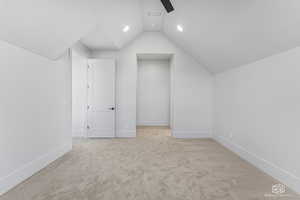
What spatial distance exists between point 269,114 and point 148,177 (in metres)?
2.10

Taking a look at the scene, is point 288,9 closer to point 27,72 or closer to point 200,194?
point 200,194

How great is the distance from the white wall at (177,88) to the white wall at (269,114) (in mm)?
1002

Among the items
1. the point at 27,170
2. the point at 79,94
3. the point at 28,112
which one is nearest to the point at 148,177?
the point at 27,170

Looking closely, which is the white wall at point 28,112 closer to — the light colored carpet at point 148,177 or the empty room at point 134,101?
the empty room at point 134,101

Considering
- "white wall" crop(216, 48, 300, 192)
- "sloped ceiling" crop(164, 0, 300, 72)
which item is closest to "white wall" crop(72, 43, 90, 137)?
"sloped ceiling" crop(164, 0, 300, 72)

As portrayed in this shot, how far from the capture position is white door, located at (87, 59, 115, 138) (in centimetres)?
417

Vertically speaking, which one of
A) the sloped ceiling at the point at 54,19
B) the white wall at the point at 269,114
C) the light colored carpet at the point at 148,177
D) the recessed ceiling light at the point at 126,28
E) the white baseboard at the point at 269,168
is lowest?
the light colored carpet at the point at 148,177

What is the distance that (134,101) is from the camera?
14.4 feet

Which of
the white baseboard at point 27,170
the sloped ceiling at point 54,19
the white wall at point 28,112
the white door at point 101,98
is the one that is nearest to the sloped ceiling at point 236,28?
the sloped ceiling at point 54,19

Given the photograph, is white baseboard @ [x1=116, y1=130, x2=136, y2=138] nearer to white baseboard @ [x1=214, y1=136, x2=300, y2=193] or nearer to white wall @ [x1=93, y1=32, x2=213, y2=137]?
white wall @ [x1=93, y1=32, x2=213, y2=137]

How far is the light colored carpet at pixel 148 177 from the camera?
1.73 m

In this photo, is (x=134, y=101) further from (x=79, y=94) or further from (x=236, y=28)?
(x=236, y=28)

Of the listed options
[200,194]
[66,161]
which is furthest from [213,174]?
[66,161]

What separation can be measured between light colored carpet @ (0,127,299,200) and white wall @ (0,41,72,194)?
→ 0.76 feet
